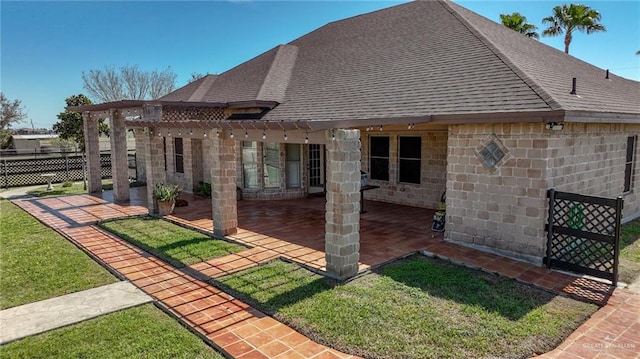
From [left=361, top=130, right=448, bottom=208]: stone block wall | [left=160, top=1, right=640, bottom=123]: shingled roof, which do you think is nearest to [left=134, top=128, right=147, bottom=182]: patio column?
[left=160, top=1, right=640, bottom=123]: shingled roof

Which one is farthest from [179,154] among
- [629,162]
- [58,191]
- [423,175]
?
[629,162]

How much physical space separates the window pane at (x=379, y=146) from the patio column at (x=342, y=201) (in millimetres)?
6657

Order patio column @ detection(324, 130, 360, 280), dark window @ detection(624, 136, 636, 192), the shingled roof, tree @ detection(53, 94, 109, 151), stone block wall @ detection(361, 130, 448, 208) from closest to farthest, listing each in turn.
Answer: patio column @ detection(324, 130, 360, 280)
the shingled roof
dark window @ detection(624, 136, 636, 192)
stone block wall @ detection(361, 130, 448, 208)
tree @ detection(53, 94, 109, 151)

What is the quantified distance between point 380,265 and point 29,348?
17.1 ft

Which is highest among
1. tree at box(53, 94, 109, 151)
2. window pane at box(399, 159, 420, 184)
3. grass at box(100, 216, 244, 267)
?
tree at box(53, 94, 109, 151)

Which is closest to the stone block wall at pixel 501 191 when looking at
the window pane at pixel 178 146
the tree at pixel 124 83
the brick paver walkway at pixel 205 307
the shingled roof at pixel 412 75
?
the shingled roof at pixel 412 75

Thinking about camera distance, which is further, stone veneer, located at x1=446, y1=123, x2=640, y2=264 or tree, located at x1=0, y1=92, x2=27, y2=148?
tree, located at x1=0, y1=92, x2=27, y2=148

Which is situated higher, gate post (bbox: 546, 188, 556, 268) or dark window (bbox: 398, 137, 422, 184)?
dark window (bbox: 398, 137, 422, 184)

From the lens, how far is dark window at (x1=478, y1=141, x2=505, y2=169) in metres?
7.45

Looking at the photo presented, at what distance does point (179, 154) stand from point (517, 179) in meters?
13.3

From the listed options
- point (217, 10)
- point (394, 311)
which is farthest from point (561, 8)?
point (394, 311)

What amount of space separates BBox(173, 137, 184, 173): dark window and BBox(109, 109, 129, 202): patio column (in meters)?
2.70

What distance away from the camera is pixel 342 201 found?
20.8 ft

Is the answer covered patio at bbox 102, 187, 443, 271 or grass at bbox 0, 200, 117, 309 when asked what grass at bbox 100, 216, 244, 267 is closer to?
covered patio at bbox 102, 187, 443, 271
